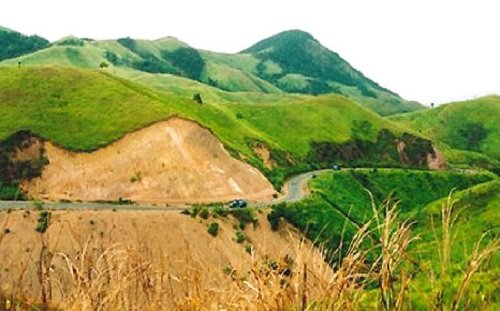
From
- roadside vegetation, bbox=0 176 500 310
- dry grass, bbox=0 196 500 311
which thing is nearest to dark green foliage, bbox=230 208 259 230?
roadside vegetation, bbox=0 176 500 310

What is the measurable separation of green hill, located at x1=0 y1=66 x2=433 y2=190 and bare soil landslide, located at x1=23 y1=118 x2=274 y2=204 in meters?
2.51

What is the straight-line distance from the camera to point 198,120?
93750 mm

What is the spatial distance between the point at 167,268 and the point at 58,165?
74.4 meters

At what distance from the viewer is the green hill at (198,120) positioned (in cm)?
8650

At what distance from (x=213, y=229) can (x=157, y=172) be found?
16346 mm

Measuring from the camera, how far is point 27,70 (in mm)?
98250

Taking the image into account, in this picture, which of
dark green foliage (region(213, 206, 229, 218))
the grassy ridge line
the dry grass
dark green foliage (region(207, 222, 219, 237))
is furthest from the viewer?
the grassy ridge line

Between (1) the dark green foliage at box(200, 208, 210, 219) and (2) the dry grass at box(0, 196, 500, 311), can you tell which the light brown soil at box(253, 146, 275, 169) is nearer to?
(1) the dark green foliage at box(200, 208, 210, 219)

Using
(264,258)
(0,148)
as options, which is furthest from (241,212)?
(264,258)

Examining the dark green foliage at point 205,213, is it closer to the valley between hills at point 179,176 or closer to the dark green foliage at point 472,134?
the valley between hills at point 179,176

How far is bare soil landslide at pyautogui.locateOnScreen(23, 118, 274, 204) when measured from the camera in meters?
75.9

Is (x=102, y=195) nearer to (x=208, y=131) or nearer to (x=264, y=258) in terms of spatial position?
(x=208, y=131)

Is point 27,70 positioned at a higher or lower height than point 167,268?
lower

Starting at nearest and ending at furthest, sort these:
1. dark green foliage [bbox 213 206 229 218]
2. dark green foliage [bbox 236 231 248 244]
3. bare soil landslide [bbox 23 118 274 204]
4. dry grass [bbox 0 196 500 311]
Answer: dry grass [bbox 0 196 500 311]
dark green foliage [bbox 236 231 248 244]
dark green foliage [bbox 213 206 229 218]
bare soil landslide [bbox 23 118 274 204]
